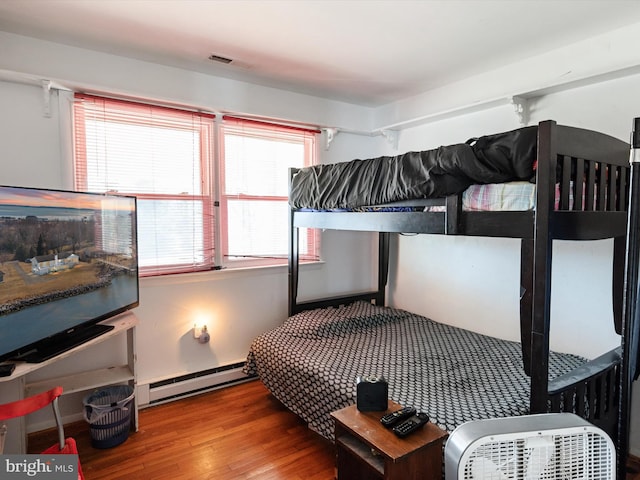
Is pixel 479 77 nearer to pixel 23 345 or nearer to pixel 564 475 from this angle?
pixel 564 475

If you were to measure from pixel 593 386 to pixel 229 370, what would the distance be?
2371 millimetres

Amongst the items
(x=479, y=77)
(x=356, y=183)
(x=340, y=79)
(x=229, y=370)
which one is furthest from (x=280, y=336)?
(x=479, y=77)

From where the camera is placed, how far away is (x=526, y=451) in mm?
838

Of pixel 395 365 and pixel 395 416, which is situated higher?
pixel 395 416

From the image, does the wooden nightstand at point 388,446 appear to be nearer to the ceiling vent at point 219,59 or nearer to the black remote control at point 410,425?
the black remote control at point 410,425

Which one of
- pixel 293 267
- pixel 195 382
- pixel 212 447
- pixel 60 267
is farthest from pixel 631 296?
pixel 195 382

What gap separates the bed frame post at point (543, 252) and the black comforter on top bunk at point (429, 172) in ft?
0.25

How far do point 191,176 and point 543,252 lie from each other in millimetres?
2338

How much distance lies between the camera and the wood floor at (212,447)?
6.61 feet

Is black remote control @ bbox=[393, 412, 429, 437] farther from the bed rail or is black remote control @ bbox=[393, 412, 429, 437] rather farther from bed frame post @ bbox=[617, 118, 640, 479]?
bed frame post @ bbox=[617, 118, 640, 479]

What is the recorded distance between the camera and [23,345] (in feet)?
5.59

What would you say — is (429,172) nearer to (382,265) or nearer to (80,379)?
(382,265)

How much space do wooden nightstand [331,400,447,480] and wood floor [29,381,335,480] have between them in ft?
2.21

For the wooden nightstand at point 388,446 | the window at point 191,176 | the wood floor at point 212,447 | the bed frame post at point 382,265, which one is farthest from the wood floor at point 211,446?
the bed frame post at point 382,265
